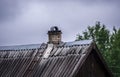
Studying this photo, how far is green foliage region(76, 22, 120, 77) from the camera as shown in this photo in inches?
2457

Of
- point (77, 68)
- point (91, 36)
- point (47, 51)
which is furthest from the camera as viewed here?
point (91, 36)

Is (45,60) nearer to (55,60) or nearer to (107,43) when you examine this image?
(55,60)

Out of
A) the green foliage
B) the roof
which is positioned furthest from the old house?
the green foliage

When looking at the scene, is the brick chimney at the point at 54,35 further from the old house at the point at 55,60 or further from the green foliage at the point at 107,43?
the green foliage at the point at 107,43

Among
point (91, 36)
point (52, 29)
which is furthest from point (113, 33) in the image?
point (52, 29)

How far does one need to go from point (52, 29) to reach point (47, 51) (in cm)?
209

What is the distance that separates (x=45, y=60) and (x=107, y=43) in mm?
37213

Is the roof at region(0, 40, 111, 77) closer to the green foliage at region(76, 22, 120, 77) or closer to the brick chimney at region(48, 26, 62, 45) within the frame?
the brick chimney at region(48, 26, 62, 45)

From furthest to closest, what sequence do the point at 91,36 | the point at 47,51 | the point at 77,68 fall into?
the point at 91,36, the point at 47,51, the point at 77,68

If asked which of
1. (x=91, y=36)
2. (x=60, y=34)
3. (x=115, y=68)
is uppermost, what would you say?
(x=60, y=34)

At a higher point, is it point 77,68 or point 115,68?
point 77,68

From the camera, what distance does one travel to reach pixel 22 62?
91.8 feet

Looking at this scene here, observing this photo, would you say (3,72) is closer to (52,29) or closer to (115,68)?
(52,29)

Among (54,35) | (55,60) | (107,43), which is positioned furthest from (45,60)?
(107,43)
